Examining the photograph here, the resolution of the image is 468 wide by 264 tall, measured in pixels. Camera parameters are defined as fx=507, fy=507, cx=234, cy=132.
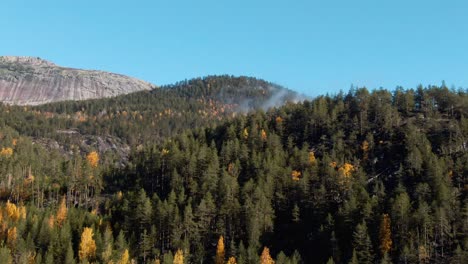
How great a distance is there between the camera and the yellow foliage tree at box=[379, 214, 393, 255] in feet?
341

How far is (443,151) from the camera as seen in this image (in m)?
145

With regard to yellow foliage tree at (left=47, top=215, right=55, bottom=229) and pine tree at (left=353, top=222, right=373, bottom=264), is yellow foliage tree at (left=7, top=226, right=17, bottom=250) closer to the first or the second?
yellow foliage tree at (left=47, top=215, right=55, bottom=229)

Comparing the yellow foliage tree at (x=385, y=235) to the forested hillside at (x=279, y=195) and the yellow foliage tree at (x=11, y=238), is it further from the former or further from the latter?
the yellow foliage tree at (x=11, y=238)

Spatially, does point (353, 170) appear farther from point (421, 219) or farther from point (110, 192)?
point (110, 192)

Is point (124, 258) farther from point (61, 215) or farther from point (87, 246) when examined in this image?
point (61, 215)

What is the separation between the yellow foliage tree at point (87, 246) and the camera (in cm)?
10538

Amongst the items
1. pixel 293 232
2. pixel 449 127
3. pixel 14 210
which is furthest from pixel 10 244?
pixel 449 127

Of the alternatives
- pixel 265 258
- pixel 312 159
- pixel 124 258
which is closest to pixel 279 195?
pixel 312 159

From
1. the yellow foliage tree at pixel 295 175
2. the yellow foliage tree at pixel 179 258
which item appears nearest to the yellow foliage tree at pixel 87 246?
the yellow foliage tree at pixel 179 258

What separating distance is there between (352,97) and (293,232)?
88056 millimetres

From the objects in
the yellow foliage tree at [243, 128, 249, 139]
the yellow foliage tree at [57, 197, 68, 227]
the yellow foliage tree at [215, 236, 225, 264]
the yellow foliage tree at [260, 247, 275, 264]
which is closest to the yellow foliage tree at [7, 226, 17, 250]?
the yellow foliage tree at [57, 197, 68, 227]

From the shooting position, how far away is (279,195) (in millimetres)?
131625

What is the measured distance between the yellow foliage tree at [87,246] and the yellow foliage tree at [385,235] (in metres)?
59.9

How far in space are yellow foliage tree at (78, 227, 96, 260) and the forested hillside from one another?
23 cm
